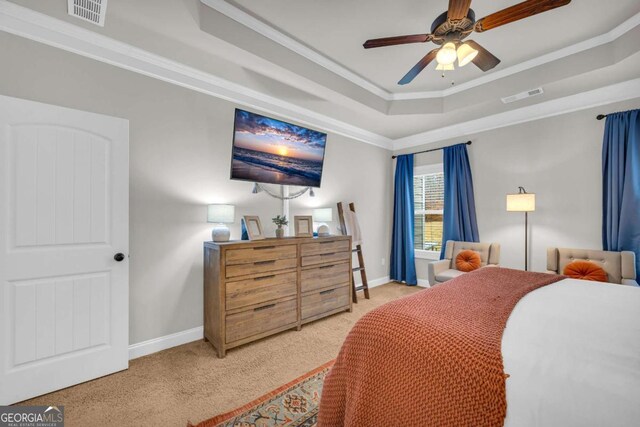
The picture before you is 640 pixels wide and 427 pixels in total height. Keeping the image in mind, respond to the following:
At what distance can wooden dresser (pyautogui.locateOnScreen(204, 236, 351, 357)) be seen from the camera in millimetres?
2443

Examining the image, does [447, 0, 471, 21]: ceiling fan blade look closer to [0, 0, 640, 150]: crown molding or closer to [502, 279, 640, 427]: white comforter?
[502, 279, 640, 427]: white comforter

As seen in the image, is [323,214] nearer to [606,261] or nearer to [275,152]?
[275,152]

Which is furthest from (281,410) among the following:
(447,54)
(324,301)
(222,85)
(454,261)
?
(454,261)

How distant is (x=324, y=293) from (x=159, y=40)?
9.45ft

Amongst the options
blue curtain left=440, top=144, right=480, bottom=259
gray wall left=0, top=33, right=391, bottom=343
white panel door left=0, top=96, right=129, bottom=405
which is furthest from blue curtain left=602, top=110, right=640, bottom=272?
white panel door left=0, top=96, right=129, bottom=405

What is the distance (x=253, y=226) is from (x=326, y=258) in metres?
0.93

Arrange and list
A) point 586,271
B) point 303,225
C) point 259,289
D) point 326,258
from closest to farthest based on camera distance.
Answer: point 259,289 < point 586,271 < point 326,258 < point 303,225

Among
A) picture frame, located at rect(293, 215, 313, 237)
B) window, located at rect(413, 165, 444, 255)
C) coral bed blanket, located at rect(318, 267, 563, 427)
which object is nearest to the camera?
coral bed blanket, located at rect(318, 267, 563, 427)

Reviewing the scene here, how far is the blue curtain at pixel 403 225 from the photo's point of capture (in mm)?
4676

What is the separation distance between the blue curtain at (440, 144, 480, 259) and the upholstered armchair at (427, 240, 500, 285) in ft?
0.67

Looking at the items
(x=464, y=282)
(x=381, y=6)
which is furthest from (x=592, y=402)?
(x=381, y=6)

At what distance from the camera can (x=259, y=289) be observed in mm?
2639

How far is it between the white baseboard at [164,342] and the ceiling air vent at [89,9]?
2552mm

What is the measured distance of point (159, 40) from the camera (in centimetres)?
223
